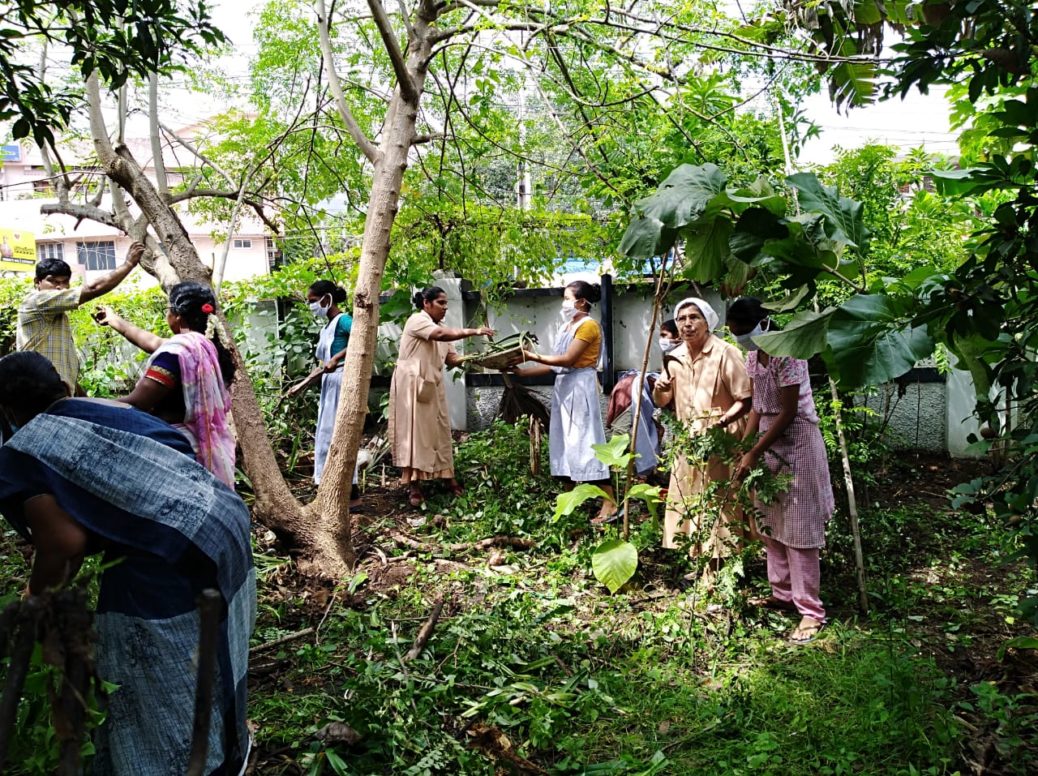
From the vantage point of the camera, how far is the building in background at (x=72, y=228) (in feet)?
29.2

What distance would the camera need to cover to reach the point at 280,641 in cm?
423

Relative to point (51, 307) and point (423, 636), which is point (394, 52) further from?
point (423, 636)

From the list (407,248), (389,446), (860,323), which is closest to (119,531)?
(860,323)

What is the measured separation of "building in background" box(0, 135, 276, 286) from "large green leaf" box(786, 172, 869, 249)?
13.7 feet

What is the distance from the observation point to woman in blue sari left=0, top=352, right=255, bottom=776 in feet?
7.33

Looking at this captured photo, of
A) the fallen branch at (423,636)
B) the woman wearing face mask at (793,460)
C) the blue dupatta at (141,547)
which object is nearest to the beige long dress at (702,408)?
the woman wearing face mask at (793,460)

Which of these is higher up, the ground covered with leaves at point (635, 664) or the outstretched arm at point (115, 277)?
the outstretched arm at point (115, 277)

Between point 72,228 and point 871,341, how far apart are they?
30.4 ft

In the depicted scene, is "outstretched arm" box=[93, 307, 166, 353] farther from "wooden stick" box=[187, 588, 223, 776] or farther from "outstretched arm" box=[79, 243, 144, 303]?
"wooden stick" box=[187, 588, 223, 776]

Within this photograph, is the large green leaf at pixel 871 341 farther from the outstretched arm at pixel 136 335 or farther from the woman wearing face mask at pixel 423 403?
the woman wearing face mask at pixel 423 403

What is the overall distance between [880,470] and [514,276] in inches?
146

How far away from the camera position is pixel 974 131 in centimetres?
409

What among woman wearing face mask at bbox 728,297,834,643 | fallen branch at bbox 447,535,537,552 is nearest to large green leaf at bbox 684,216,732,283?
woman wearing face mask at bbox 728,297,834,643

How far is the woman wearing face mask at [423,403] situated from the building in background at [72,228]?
1.77 metres
